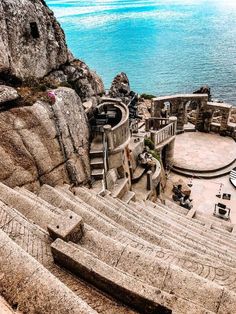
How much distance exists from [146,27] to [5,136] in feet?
541

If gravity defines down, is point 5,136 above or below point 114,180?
above

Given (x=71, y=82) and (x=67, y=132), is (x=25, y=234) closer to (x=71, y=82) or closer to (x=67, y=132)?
(x=67, y=132)

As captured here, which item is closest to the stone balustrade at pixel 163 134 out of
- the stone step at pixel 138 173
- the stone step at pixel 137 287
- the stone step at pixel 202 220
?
the stone step at pixel 138 173

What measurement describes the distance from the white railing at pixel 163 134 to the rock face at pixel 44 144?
8858mm

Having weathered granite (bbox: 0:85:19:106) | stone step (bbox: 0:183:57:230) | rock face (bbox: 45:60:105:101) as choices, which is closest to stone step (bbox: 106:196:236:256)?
stone step (bbox: 0:183:57:230)

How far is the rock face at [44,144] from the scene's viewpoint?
912cm

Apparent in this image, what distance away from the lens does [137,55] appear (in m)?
103

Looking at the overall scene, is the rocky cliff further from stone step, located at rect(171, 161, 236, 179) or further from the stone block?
stone step, located at rect(171, 161, 236, 179)

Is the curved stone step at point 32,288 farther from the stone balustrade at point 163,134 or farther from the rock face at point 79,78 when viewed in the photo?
the stone balustrade at point 163,134

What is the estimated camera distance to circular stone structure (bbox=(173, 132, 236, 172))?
2216 cm

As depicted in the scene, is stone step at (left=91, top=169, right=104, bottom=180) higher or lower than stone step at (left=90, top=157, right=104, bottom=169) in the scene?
lower

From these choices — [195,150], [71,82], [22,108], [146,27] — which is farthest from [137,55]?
[22,108]

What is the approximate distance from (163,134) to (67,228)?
16875 mm

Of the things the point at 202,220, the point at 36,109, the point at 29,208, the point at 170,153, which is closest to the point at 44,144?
the point at 36,109
